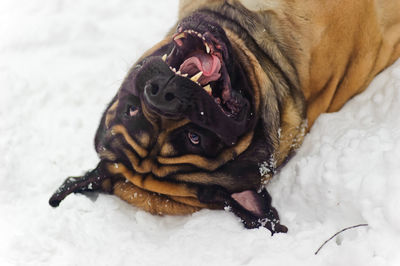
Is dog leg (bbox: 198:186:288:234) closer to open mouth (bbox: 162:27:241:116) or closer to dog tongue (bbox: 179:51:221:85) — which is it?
open mouth (bbox: 162:27:241:116)

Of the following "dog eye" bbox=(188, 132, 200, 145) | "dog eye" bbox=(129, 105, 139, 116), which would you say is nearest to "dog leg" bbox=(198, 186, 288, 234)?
"dog eye" bbox=(188, 132, 200, 145)

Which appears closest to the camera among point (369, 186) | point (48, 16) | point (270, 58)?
point (369, 186)

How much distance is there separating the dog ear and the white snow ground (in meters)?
0.09

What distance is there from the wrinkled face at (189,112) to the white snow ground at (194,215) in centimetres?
32

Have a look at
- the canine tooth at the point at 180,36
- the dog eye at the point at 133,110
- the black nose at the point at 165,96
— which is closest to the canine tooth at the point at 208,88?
the black nose at the point at 165,96

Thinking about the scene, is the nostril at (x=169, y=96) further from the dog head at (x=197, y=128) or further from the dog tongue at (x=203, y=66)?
the dog tongue at (x=203, y=66)

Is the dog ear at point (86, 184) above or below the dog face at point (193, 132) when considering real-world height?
A: below

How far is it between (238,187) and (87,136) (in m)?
1.52

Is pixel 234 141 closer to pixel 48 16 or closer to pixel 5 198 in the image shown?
pixel 5 198

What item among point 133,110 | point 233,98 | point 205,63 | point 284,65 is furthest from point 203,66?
point 284,65

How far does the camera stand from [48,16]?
4.64 metres

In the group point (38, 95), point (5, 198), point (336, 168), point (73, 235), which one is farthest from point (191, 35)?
point (38, 95)

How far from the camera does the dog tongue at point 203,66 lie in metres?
2.51

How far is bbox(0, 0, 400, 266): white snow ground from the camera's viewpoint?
7.93ft
